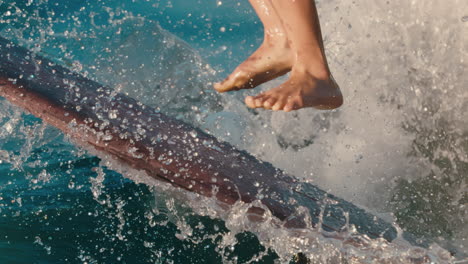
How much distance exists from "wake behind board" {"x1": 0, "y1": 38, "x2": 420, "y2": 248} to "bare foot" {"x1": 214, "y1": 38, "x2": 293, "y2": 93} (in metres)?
0.27

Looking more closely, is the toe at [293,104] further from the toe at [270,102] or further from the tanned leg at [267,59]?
the tanned leg at [267,59]

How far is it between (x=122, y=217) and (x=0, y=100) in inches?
32.4

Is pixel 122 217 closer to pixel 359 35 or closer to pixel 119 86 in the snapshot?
pixel 119 86

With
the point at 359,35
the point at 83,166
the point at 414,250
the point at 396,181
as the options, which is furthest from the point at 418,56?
the point at 83,166

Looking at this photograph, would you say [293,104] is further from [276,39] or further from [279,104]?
[276,39]

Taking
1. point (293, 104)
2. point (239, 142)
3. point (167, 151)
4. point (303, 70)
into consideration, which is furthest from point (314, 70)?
point (239, 142)

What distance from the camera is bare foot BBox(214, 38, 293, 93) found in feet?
6.70

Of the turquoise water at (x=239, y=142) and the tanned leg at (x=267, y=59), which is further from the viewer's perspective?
the turquoise water at (x=239, y=142)

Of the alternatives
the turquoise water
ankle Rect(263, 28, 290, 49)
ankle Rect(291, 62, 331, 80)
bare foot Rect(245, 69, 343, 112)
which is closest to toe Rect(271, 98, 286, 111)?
bare foot Rect(245, 69, 343, 112)

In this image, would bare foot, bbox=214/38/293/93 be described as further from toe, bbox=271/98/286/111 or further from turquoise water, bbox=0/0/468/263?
turquoise water, bbox=0/0/468/263

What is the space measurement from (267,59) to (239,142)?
1168 millimetres

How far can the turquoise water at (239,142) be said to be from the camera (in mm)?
2123

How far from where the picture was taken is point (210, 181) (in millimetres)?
1887

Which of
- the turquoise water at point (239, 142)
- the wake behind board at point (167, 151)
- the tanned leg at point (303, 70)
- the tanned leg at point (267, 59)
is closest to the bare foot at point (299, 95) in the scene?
the tanned leg at point (303, 70)
